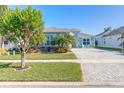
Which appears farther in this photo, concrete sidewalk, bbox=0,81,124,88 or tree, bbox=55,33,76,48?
tree, bbox=55,33,76,48

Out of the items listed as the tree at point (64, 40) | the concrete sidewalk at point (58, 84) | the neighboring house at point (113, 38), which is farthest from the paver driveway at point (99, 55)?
the neighboring house at point (113, 38)

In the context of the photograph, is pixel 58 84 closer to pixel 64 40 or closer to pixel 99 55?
pixel 99 55

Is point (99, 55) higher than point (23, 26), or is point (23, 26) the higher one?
point (23, 26)

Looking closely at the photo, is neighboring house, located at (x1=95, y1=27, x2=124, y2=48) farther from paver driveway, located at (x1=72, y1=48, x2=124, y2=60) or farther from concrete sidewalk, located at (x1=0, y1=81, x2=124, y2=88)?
concrete sidewalk, located at (x1=0, y1=81, x2=124, y2=88)

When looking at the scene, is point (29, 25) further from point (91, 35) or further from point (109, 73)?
point (91, 35)

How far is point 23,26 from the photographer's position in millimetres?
10914

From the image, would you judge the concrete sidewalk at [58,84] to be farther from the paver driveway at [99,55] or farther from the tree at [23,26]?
the paver driveway at [99,55]

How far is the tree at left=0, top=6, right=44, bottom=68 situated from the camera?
10672 millimetres

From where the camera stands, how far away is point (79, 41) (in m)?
40.1

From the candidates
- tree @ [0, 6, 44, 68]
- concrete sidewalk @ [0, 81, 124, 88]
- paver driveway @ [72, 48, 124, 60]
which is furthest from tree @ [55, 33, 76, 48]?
concrete sidewalk @ [0, 81, 124, 88]

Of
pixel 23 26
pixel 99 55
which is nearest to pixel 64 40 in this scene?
pixel 99 55

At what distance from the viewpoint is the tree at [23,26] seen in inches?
420
